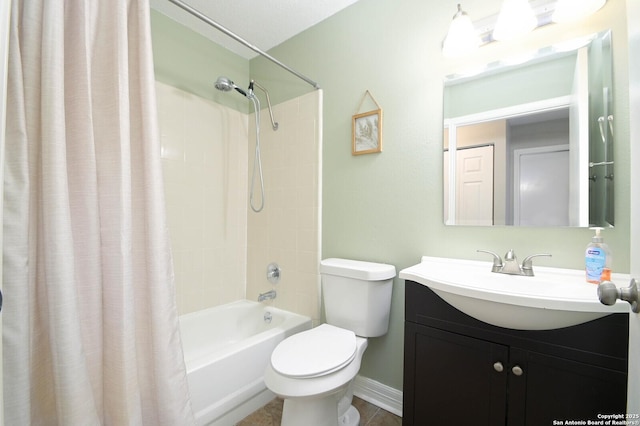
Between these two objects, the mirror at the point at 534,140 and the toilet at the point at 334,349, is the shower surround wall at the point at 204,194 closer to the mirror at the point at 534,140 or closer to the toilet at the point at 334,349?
the toilet at the point at 334,349

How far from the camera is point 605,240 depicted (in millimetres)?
1069

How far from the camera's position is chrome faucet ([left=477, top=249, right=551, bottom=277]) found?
1.15 metres

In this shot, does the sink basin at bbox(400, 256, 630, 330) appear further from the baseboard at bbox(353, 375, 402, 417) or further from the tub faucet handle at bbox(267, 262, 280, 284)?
the tub faucet handle at bbox(267, 262, 280, 284)

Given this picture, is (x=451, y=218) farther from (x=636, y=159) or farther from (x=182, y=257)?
(x=182, y=257)

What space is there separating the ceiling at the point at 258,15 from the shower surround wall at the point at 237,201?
1.55 feet

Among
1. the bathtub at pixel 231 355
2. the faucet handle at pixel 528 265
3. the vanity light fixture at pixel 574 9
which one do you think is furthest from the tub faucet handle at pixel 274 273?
the vanity light fixture at pixel 574 9

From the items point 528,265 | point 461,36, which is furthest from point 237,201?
point 528,265

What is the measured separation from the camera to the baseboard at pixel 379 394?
155 cm

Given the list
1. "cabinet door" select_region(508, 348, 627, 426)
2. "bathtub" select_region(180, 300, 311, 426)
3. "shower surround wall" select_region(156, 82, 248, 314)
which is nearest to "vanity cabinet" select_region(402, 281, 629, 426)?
"cabinet door" select_region(508, 348, 627, 426)

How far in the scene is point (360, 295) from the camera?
4.87 ft

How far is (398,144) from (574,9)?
83 centimetres

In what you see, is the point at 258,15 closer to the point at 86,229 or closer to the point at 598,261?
the point at 86,229

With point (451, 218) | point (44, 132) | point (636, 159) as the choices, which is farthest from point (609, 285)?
point (44, 132)

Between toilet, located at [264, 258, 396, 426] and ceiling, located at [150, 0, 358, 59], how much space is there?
1574 mm
